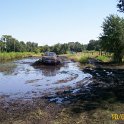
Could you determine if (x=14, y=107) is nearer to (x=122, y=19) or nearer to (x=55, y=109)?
(x=55, y=109)

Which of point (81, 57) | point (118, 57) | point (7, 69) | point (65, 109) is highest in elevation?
point (118, 57)

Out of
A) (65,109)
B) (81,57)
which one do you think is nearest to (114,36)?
(81,57)

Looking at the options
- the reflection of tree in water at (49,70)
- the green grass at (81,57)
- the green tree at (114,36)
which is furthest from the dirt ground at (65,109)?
the green grass at (81,57)

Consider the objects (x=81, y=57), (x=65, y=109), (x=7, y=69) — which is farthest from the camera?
(x=81, y=57)

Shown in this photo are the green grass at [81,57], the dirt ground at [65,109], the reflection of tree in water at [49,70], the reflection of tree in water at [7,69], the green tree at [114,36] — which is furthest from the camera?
the green grass at [81,57]

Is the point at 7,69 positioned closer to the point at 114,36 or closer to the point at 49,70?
the point at 49,70

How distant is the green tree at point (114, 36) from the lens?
42938mm

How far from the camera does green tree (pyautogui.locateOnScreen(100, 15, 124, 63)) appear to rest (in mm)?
42938

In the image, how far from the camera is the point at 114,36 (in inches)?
1700

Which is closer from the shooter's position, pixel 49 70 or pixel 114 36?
pixel 49 70

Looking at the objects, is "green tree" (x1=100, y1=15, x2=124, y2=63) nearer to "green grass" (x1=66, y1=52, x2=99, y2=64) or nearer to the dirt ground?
"green grass" (x1=66, y1=52, x2=99, y2=64)

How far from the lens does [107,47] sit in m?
44.8

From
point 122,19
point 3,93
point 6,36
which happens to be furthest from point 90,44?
point 3,93

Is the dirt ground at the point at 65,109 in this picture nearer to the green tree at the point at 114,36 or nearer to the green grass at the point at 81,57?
the green tree at the point at 114,36
